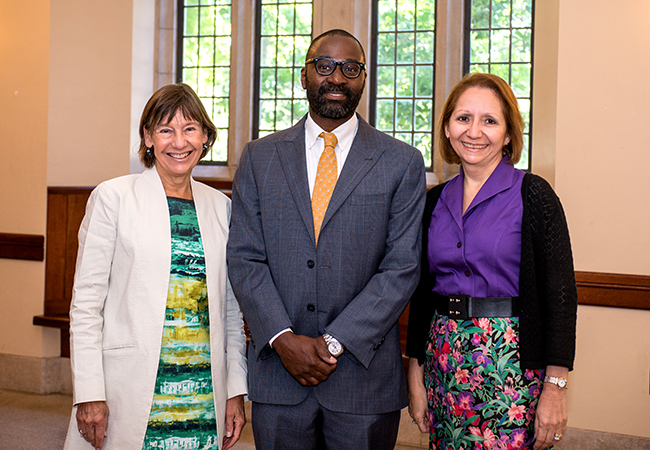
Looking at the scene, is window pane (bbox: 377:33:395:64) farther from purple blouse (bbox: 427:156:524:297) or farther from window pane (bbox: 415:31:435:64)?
purple blouse (bbox: 427:156:524:297)

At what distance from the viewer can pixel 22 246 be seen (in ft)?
15.3

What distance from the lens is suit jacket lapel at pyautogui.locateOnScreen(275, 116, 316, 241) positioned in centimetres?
190

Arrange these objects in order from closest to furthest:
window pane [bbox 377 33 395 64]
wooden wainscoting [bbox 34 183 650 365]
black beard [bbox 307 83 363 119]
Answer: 1. black beard [bbox 307 83 363 119]
2. wooden wainscoting [bbox 34 183 650 365]
3. window pane [bbox 377 33 395 64]

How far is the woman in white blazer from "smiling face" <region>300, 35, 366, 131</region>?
42cm

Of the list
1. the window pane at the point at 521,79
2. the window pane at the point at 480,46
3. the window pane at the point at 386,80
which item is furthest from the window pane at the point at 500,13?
the window pane at the point at 386,80

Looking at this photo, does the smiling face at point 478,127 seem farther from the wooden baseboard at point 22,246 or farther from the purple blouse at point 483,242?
the wooden baseboard at point 22,246

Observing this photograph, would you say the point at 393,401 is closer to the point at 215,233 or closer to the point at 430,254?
the point at 430,254

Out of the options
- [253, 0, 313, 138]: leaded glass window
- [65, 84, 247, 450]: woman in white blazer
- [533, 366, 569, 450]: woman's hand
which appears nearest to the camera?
[533, 366, 569, 450]: woman's hand

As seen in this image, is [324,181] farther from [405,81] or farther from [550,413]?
[405,81]

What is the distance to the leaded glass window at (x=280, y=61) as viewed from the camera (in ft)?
18.9

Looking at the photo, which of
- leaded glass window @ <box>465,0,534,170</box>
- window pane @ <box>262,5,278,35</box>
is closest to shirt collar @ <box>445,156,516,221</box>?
leaded glass window @ <box>465,0,534,170</box>

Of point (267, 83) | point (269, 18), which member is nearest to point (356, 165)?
point (267, 83)

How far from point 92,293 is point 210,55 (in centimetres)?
449

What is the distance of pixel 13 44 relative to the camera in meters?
4.68
